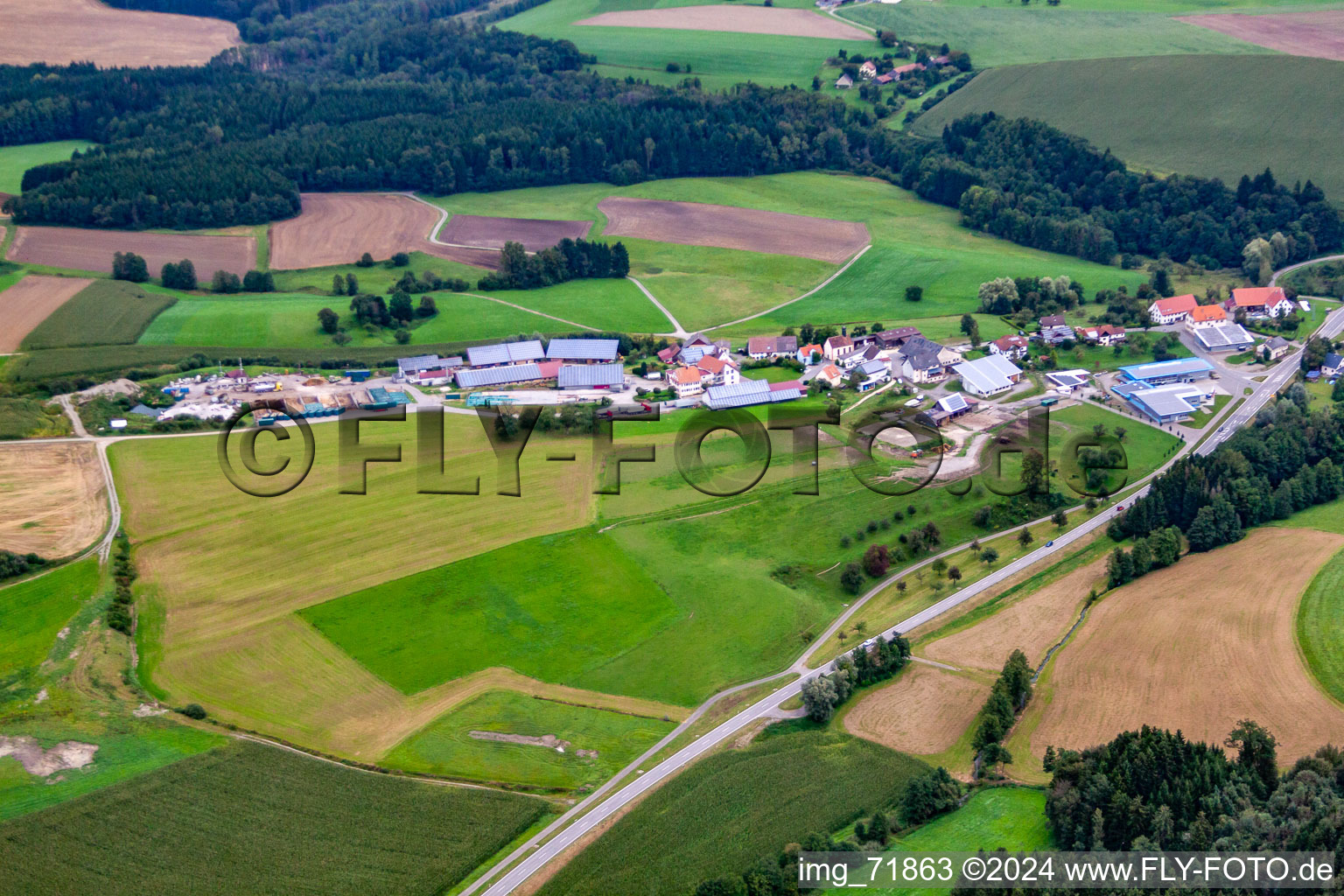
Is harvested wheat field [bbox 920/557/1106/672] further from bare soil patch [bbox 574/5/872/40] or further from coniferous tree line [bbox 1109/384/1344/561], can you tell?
bare soil patch [bbox 574/5/872/40]

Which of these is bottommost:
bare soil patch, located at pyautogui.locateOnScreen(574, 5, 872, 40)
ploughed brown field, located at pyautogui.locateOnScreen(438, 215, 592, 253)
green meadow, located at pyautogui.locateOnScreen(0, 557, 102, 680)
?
green meadow, located at pyautogui.locateOnScreen(0, 557, 102, 680)

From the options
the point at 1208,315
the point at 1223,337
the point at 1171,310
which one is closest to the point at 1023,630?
the point at 1223,337

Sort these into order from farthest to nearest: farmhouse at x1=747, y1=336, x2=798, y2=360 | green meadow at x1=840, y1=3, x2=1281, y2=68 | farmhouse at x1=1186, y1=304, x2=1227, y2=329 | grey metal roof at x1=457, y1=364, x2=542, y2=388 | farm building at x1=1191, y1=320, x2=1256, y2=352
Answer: green meadow at x1=840, y1=3, x2=1281, y2=68 < farmhouse at x1=1186, y1=304, x2=1227, y2=329 < farmhouse at x1=747, y1=336, x2=798, y2=360 < farm building at x1=1191, y1=320, x2=1256, y2=352 < grey metal roof at x1=457, y1=364, x2=542, y2=388

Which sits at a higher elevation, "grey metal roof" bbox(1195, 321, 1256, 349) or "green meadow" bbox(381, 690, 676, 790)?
"grey metal roof" bbox(1195, 321, 1256, 349)

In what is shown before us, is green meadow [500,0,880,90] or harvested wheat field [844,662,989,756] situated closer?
harvested wheat field [844,662,989,756]

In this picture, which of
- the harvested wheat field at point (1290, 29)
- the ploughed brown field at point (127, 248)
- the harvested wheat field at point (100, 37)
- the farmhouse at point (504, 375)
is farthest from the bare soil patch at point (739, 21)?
the farmhouse at point (504, 375)

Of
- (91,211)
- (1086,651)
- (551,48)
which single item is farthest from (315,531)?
(551,48)

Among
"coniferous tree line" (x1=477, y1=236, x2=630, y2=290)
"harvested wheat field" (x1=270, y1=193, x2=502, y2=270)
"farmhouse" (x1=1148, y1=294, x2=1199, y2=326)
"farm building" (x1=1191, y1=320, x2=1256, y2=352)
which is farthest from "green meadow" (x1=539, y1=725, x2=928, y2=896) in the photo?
"harvested wheat field" (x1=270, y1=193, x2=502, y2=270)
